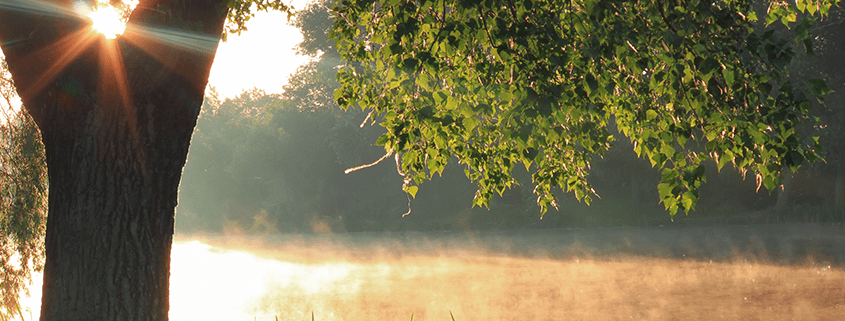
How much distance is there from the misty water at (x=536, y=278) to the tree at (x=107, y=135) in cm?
656

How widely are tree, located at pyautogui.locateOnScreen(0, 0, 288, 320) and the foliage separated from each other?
393cm

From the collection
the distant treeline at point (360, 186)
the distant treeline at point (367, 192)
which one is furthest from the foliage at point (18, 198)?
the distant treeline at point (367, 192)

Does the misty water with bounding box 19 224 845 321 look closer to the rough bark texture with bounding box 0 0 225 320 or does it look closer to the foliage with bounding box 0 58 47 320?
the foliage with bounding box 0 58 47 320

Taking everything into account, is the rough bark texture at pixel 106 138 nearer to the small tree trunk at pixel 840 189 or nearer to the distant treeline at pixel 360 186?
the distant treeline at pixel 360 186

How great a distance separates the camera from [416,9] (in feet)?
17.1

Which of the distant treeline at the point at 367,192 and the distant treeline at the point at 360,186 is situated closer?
the distant treeline at the point at 360,186

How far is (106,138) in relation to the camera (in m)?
5.10

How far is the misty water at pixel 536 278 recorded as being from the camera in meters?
13.1

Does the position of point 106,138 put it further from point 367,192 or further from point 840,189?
point 367,192

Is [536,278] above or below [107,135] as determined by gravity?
below

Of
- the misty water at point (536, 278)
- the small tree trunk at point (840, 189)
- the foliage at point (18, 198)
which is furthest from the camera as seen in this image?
the small tree trunk at point (840, 189)

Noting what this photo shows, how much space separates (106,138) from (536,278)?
13.7 metres

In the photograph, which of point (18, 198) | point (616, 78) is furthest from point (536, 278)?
point (616, 78)

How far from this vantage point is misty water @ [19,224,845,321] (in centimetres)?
1311
